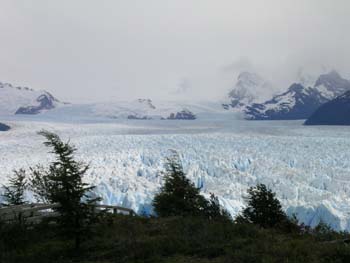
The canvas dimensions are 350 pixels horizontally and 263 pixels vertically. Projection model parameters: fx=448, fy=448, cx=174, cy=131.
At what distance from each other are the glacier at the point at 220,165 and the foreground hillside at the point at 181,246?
14471mm

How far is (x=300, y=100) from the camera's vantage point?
185500mm

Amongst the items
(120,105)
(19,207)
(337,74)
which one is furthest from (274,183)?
(337,74)

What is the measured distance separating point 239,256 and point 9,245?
458 centimetres

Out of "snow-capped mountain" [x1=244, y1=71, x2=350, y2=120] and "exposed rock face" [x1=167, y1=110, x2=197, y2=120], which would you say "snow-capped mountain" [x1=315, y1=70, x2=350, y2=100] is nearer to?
"snow-capped mountain" [x1=244, y1=71, x2=350, y2=120]

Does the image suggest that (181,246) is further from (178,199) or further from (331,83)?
(331,83)

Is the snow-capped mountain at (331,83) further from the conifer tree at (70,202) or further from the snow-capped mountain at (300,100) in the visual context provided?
the conifer tree at (70,202)

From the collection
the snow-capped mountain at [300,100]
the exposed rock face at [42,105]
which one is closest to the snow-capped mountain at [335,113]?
the snow-capped mountain at [300,100]

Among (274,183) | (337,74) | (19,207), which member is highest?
(337,74)

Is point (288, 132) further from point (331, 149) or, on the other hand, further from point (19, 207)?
point (19, 207)

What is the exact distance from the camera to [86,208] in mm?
8062

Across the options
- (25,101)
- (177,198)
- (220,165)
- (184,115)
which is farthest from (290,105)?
(177,198)

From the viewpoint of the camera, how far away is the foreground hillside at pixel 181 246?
22.9ft

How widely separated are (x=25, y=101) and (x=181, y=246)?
373 ft

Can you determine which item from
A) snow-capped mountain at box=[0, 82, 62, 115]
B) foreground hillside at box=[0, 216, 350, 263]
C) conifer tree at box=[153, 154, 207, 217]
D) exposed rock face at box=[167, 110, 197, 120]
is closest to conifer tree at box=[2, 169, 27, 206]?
conifer tree at box=[153, 154, 207, 217]
